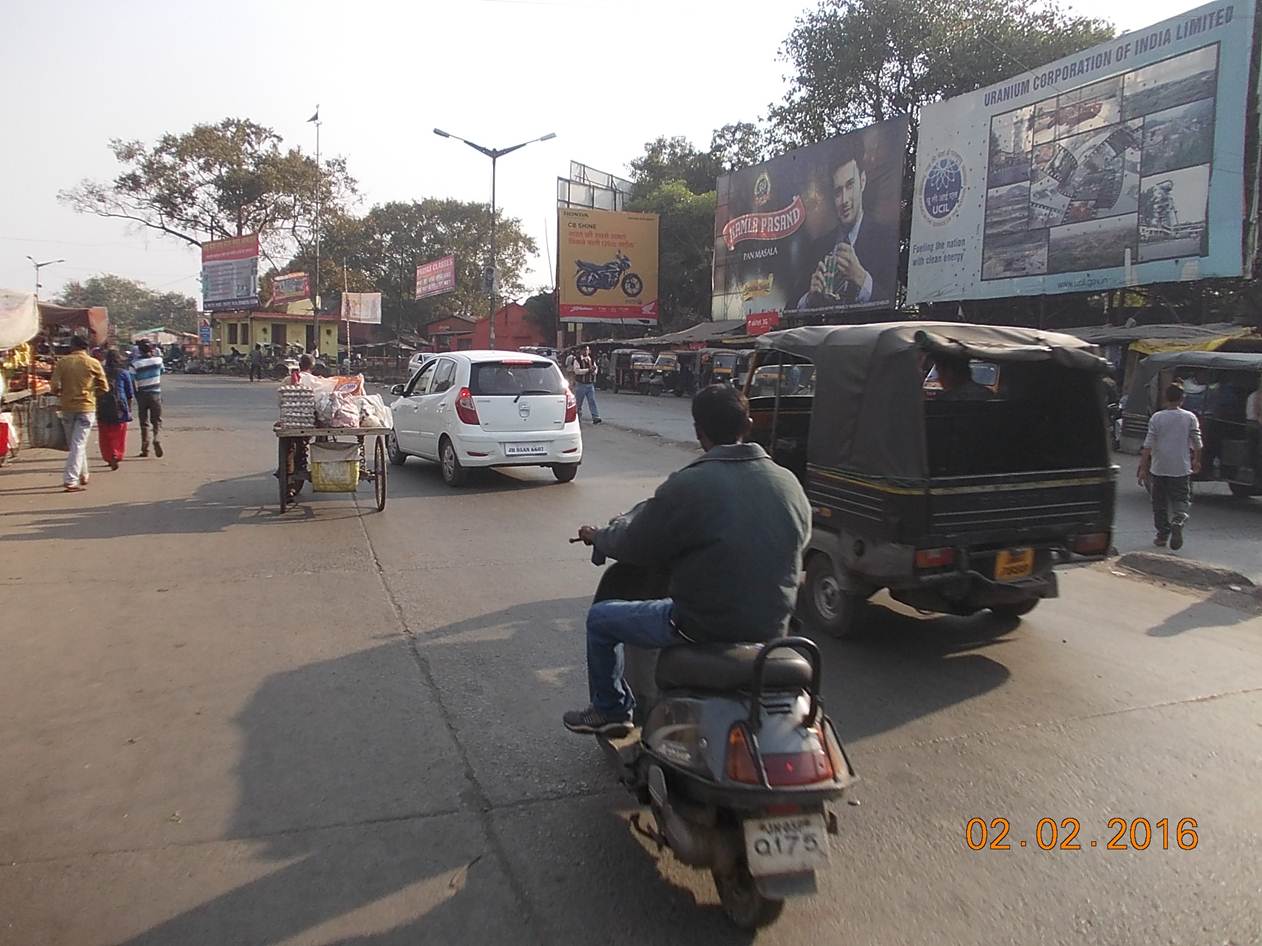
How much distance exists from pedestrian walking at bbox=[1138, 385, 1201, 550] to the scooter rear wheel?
7.52 metres

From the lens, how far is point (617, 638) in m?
3.43

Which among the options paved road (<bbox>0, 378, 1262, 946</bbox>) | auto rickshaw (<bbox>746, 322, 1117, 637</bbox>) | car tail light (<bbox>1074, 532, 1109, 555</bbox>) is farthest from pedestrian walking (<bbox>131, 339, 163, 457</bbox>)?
car tail light (<bbox>1074, 532, 1109, 555</bbox>)

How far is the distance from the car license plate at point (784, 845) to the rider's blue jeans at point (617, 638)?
28.4 inches

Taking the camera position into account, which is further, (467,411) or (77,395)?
(467,411)

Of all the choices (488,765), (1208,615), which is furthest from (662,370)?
(488,765)

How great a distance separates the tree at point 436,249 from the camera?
62.9 m

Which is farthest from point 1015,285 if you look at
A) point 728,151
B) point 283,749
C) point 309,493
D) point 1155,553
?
point 728,151

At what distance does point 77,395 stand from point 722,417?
943 centimetres

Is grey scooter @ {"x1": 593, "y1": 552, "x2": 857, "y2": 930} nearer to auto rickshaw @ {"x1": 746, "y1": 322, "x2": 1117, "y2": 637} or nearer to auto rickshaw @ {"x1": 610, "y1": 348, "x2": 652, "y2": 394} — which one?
auto rickshaw @ {"x1": 746, "y1": 322, "x2": 1117, "y2": 637}

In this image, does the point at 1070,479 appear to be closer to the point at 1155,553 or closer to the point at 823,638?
the point at 823,638

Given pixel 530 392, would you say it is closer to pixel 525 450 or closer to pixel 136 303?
pixel 525 450

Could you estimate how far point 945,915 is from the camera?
2.83 m

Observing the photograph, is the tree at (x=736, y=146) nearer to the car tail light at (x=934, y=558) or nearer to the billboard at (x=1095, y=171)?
the billboard at (x=1095, y=171)

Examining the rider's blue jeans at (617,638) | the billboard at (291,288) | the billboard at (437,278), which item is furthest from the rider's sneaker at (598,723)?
the billboard at (291,288)
